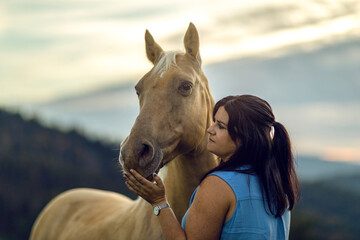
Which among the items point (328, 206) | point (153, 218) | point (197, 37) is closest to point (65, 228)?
point (153, 218)

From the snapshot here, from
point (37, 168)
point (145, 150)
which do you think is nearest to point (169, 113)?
point (145, 150)

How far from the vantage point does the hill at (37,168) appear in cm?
1383

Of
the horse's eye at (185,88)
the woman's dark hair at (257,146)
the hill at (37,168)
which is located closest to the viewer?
the woman's dark hair at (257,146)

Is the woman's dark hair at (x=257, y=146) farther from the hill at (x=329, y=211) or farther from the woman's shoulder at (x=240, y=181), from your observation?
the hill at (x=329, y=211)

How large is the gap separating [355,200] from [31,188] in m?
11.6

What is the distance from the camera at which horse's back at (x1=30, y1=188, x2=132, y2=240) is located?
13.4ft

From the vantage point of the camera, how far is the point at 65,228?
4703 millimetres

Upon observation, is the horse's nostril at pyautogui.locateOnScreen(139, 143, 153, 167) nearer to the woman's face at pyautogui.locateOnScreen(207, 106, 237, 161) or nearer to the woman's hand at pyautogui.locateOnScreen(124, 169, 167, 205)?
the woman's hand at pyautogui.locateOnScreen(124, 169, 167, 205)

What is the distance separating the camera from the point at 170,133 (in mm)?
2625

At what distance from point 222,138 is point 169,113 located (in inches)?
24.7

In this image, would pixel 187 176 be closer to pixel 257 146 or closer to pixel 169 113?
pixel 169 113

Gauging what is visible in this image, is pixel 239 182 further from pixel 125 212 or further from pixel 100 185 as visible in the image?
pixel 100 185

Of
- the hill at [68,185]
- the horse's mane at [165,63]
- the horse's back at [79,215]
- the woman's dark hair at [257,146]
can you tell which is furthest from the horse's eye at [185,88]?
the hill at [68,185]

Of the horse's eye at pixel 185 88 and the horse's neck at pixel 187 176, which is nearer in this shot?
the horse's eye at pixel 185 88
